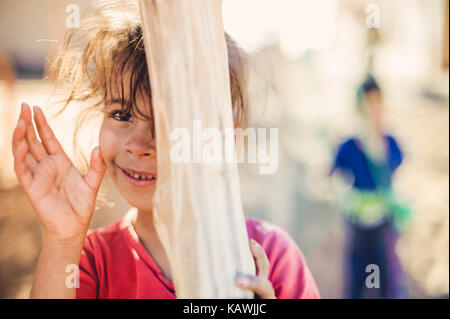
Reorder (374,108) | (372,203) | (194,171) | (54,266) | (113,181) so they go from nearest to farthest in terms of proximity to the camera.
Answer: (194,171) → (54,266) → (113,181) → (372,203) → (374,108)

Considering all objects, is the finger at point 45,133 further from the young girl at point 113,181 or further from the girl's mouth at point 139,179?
the girl's mouth at point 139,179

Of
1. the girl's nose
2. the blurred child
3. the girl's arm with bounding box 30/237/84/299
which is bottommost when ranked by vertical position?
the blurred child

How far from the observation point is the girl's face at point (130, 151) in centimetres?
117

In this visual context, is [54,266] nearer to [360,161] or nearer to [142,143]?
[142,143]

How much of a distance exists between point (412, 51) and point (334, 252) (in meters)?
4.12

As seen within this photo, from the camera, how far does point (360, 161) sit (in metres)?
2.76

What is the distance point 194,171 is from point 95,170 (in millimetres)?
494

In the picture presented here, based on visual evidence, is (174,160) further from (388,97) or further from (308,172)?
(388,97)

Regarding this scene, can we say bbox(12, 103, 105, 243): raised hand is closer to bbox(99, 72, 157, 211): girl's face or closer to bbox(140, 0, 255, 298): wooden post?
bbox(99, 72, 157, 211): girl's face

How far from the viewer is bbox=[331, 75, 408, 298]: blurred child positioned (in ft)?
8.92

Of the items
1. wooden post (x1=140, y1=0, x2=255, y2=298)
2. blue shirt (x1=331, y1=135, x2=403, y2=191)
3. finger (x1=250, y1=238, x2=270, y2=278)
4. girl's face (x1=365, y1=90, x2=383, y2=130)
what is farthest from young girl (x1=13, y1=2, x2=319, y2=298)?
girl's face (x1=365, y1=90, x2=383, y2=130)

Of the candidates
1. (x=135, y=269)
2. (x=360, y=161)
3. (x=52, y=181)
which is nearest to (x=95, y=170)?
(x=52, y=181)

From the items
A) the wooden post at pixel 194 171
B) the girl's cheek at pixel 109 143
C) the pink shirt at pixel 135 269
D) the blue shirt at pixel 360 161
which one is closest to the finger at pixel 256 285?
the wooden post at pixel 194 171
